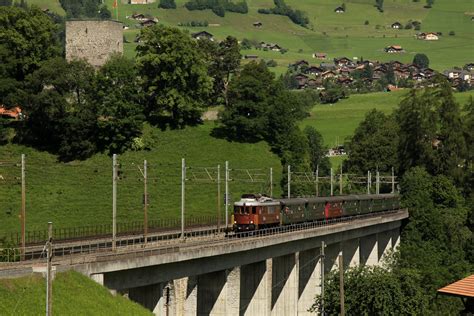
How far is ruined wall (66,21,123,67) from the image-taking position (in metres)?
184

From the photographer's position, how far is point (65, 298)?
58688 mm

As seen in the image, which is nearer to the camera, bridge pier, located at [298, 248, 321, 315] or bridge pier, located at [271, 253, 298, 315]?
bridge pier, located at [271, 253, 298, 315]

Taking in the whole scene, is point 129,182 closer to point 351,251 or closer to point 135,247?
point 351,251

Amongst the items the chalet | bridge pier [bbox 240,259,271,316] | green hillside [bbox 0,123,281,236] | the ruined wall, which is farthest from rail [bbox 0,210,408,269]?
the ruined wall

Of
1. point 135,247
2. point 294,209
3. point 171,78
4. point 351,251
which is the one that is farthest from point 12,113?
point 135,247

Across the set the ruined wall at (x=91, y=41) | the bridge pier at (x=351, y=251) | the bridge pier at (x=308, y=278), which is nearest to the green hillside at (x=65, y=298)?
the bridge pier at (x=308, y=278)

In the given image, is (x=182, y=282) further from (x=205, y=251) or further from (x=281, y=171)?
(x=281, y=171)

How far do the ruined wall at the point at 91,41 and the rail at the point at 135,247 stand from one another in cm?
7754

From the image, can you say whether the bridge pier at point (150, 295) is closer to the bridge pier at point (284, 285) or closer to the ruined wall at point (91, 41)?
the bridge pier at point (284, 285)

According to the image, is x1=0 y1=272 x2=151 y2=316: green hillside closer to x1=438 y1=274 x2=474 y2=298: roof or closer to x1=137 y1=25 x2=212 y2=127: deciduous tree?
x1=438 y1=274 x2=474 y2=298: roof

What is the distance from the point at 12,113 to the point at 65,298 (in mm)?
115837

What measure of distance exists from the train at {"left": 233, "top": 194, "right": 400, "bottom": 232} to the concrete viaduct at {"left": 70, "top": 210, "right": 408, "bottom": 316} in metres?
1.87

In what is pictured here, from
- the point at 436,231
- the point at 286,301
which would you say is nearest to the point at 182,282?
the point at 286,301

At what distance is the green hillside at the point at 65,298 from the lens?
55.5 metres
